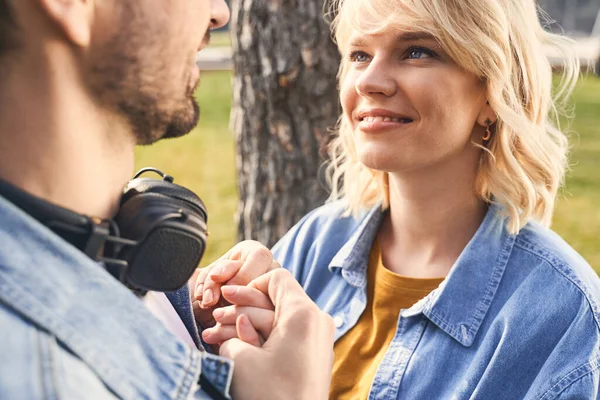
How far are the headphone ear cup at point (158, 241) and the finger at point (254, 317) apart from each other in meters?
0.20

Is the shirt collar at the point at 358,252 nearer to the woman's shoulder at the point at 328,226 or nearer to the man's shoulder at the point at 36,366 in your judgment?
the woman's shoulder at the point at 328,226

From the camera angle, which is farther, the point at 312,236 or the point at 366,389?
the point at 312,236

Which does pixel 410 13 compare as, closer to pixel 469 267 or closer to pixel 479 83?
pixel 479 83

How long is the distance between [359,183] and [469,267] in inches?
24.2

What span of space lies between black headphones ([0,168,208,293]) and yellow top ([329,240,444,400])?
3.15 feet

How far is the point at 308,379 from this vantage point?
4.98 feet

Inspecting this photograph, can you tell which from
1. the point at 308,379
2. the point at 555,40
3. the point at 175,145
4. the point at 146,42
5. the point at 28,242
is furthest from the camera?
the point at 175,145

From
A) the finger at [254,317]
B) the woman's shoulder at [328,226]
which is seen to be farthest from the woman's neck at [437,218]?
the finger at [254,317]

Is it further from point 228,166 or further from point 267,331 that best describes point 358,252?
point 228,166

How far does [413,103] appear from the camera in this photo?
2.26 meters

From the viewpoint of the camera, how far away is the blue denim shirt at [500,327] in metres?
1.99

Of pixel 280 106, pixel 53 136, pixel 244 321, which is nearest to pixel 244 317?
pixel 244 321

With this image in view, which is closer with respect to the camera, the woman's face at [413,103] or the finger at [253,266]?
the finger at [253,266]

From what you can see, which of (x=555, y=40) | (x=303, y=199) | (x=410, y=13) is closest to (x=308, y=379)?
(x=410, y=13)
